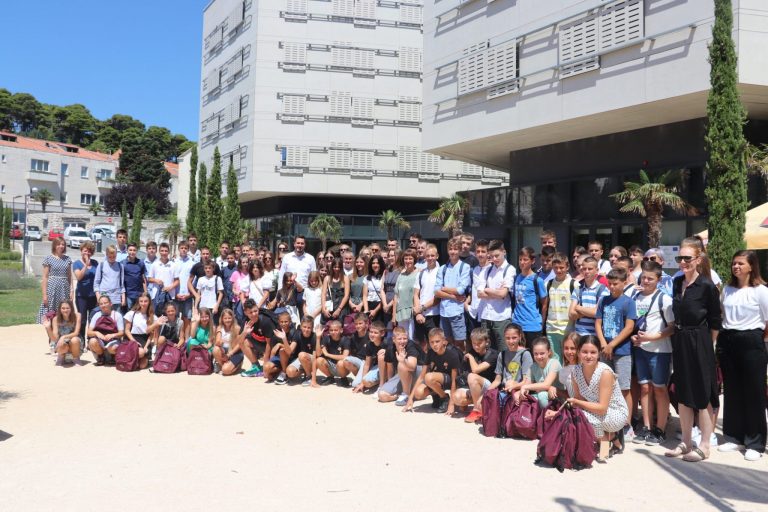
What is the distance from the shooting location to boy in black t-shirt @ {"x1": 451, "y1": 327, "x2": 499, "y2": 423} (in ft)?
25.4

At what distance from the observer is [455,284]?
29.5ft

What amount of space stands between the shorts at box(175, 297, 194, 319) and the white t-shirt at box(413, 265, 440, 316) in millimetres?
4916

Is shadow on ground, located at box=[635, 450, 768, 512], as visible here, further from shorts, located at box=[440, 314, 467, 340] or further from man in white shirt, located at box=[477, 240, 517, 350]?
shorts, located at box=[440, 314, 467, 340]

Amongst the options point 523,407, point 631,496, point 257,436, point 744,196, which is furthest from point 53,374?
point 744,196

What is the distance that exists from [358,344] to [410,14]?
103 ft

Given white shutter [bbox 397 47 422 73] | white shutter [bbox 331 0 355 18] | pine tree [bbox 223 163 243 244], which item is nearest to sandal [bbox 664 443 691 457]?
pine tree [bbox 223 163 243 244]

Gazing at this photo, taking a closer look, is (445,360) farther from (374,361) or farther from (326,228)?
(326,228)

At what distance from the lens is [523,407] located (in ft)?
22.8

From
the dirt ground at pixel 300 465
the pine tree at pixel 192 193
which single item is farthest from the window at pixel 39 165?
the dirt ground at pixel 300 465

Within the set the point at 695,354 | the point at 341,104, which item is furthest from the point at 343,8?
the point at 695,354

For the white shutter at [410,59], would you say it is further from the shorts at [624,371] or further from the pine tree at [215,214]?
the shorts at [624,371]

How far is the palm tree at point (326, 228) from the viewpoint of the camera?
35.9m

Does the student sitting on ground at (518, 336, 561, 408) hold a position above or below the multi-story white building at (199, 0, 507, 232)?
below

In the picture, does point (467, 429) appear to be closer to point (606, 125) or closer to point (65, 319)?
point (65, 319)
